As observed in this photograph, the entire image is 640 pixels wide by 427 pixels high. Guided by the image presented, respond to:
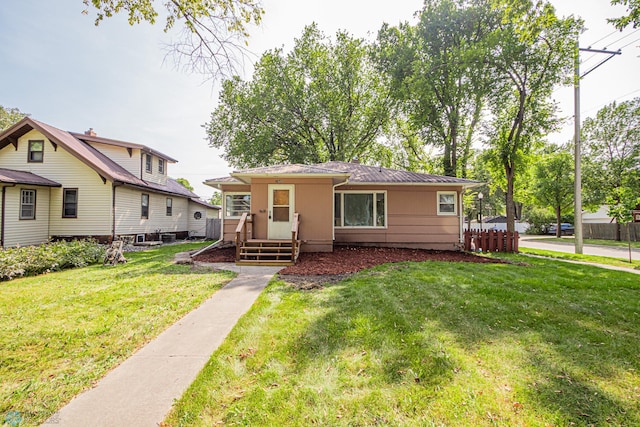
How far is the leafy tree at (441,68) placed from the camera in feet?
43.9

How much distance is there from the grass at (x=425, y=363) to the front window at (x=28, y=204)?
43.1ft

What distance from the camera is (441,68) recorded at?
1412cm

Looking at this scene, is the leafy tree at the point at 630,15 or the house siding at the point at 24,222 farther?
the house siding at the point at 24,222

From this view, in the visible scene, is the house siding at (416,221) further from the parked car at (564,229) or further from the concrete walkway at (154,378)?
the parked car at (564,229)

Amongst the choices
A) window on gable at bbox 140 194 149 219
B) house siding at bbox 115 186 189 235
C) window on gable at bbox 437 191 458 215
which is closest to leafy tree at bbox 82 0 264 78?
window on gable at bbox 437 191 458 215

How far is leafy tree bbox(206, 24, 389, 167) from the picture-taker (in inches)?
754

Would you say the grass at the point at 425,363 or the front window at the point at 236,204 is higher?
the front window at the point at 236,204

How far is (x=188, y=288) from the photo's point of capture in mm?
5285

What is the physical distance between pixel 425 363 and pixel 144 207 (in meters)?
15.9

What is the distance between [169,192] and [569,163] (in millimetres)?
30915

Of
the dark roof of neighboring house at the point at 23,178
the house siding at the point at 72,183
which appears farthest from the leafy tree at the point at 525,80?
the dark roof of neighboring house at the point at 23,178

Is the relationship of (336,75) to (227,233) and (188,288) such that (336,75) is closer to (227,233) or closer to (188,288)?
(227,233)

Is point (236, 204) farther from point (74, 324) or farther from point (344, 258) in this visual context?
point (74, 324)

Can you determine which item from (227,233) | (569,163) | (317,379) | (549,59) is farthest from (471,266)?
(569,163)
